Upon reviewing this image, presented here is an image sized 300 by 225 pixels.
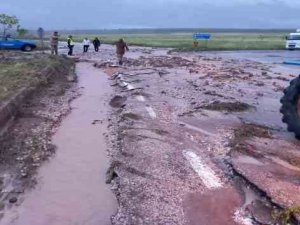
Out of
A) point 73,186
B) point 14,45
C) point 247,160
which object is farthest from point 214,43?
point 73,186

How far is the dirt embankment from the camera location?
771 centimetres

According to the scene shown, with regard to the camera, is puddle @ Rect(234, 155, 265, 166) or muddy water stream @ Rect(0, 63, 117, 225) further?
puddle @ Rect(234, 155, 265, 166)

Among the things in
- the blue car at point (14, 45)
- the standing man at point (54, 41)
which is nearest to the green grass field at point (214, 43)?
the blue car at point (14, 45)

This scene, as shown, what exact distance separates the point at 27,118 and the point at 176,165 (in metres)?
5.19

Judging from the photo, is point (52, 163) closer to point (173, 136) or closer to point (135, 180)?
point (135, 180)

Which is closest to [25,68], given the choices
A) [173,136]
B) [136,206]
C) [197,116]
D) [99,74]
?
[99,74]

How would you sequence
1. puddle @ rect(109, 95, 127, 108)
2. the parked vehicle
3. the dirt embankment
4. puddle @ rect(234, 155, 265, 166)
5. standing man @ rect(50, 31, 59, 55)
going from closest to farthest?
the dirt embankment < puddle @ rect(234, 155, 265, 166) < the parked vehicle < puddle @ rect(109, 95, 127, 108) < standing man @ rect(50, 31, 59, 55)

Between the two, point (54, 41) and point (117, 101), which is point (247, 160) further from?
point (54, 41)

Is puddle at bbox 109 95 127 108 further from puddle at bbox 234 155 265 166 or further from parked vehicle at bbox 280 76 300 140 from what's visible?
puddle at bbox 234 155 265 166

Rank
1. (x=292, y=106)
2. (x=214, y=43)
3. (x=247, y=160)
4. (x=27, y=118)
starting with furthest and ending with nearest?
(x=214, y=43) < (x=27, y=118) < (x=292, y=106) < (x=247, y=160)

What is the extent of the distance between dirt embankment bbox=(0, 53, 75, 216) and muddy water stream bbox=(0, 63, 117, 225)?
0.23 m

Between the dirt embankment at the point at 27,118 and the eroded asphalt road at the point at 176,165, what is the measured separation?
11.0 inches

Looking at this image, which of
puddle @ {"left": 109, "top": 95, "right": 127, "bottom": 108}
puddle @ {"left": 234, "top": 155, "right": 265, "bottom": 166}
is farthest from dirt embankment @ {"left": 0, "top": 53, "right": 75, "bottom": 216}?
puddle @ {"left": 234, "top": 155, "right": 265, "bottom": 166}

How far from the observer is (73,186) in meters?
7.38
